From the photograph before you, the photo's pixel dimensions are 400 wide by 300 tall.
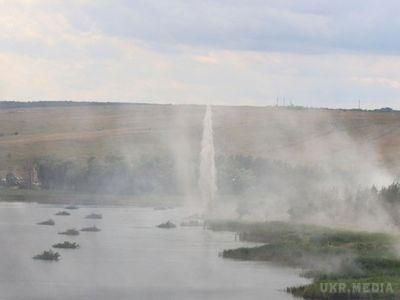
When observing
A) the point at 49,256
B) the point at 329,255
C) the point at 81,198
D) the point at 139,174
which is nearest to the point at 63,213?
the point at 81,198

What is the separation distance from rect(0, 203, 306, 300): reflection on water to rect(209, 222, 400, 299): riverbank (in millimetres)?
1463

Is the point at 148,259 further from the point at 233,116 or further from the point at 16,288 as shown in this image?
the point at 233,116

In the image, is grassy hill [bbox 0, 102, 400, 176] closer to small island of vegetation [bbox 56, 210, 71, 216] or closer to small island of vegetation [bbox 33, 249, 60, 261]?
small island of vegetation [bbox 56, 210, 71, 216]

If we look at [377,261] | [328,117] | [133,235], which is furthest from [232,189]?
[328,117]

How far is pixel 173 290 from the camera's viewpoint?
49.0 meters

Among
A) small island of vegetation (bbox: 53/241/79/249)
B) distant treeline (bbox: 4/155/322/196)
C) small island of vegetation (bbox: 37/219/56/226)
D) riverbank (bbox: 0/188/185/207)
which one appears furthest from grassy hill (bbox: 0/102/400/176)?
small island of vegetation (bbox: 53/241/79/249)

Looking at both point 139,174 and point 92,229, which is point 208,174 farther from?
point 139,174

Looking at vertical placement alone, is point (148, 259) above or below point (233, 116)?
below

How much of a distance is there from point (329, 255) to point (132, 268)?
10859 mm

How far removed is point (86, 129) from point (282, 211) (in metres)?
100

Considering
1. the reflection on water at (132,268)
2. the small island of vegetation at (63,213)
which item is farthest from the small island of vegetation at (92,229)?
the small island of vegetation at (63,213)

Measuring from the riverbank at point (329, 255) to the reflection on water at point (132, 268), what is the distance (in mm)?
1463

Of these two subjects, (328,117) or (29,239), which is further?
(328,117)

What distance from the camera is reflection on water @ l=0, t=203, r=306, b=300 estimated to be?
159ft
